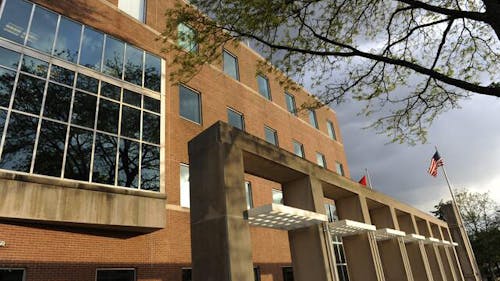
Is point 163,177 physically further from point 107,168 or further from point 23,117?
point 23,117

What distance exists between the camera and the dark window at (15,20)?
38.0ft

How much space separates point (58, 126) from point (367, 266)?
11.8 metres

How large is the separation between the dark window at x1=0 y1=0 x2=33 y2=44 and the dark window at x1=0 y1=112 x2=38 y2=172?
9.16ft

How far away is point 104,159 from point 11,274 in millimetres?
4440

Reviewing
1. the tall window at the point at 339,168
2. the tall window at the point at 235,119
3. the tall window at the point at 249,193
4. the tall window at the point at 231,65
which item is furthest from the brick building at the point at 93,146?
the tall window at the point at 339,168

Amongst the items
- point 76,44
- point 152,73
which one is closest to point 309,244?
point 152,73

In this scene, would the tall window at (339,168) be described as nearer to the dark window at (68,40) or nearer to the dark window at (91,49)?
the dark window at (91,49)

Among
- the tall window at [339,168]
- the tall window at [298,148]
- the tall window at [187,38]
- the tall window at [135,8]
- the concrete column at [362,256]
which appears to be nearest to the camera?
the tall window at [187,38]

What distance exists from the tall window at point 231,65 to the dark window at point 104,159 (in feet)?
35.4

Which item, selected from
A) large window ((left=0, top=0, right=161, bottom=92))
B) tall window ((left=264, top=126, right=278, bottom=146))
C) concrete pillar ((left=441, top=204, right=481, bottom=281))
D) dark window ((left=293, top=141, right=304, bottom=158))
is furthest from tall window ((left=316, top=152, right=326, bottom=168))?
large window ((left=0, top=0, right=161, bottom=92))

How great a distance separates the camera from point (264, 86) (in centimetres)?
2603

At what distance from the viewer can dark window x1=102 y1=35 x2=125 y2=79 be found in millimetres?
14391

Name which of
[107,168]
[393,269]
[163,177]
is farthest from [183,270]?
[393,269]

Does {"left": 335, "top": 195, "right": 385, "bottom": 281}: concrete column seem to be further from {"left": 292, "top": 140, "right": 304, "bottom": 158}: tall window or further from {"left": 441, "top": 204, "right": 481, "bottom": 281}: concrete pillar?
{"left": 441, "top": 204, "right": 481, "bottom": 281}: concrete pillar
